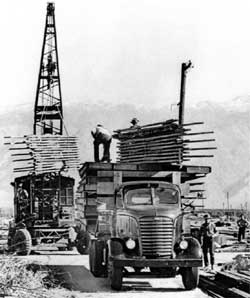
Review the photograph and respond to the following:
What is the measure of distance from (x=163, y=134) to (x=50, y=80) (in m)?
14.8

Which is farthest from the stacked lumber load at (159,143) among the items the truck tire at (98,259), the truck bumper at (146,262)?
the truck bumper at (146,262)

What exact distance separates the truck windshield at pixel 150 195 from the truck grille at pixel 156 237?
2.10 feet

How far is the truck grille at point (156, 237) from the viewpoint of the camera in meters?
12.3

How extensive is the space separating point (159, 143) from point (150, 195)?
242 inches

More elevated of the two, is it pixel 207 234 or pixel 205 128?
pixel 205 128

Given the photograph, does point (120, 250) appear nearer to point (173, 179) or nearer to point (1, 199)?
point (173, 179)

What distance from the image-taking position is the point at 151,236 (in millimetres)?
12281

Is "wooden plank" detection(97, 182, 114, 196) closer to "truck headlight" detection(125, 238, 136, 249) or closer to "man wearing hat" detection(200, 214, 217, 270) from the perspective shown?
"truck headlight" detection(125, 238, 136, 249)

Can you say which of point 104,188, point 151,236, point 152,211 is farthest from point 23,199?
point 151,236

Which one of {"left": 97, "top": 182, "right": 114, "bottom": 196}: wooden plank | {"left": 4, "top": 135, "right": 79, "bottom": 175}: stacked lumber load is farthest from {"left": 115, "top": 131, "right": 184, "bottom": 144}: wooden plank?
{"left": 4, "top": 135, "right": 79, "bottom": 175}: stacked lumber load

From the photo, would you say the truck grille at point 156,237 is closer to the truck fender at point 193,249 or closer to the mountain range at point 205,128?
the truck fender at point 193,249

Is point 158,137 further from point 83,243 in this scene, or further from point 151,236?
point 151,236

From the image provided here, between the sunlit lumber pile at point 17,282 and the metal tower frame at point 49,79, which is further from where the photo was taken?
the metal tower frame at point 49,79

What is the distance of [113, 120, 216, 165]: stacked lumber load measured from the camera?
18.5 metres
